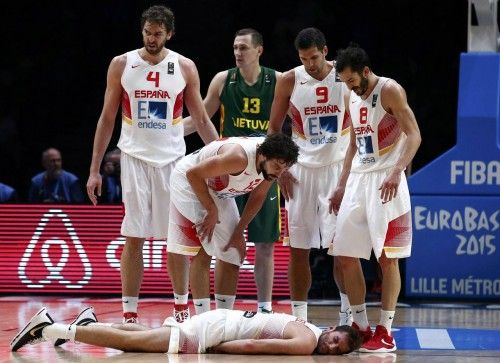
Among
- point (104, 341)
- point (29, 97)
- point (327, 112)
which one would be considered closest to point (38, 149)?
point (29, 97)

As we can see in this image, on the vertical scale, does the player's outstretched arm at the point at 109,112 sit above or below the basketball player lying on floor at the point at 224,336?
above

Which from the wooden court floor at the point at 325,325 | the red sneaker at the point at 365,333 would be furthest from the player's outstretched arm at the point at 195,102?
the red sneaker at the point at 365,333

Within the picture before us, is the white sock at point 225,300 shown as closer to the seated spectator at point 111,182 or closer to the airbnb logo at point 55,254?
the airbnb logo at point 55,254

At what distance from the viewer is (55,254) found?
35.5 ft

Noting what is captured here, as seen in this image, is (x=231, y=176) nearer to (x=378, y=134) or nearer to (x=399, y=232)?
(x=378, y=134)

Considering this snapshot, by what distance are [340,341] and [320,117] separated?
1.88 metres

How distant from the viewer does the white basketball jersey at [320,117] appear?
26.9 feet

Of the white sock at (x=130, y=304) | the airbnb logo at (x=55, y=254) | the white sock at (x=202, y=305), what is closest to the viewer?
the white sock at (x=202, y=305)

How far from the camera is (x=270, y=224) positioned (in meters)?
8.41

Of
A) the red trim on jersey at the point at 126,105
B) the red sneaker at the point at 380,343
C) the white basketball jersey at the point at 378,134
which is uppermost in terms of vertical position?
the red trim on jersey at the point at 126,105

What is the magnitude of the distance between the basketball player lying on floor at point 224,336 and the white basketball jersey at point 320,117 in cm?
159

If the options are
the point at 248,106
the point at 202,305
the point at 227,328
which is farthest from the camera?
the point at 248,106

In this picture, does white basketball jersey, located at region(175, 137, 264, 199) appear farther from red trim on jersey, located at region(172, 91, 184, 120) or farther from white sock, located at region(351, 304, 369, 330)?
white sock, located at region(351, 304, 369, 330)

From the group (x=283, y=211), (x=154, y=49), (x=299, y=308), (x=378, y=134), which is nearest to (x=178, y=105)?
(x=154, y=49)
